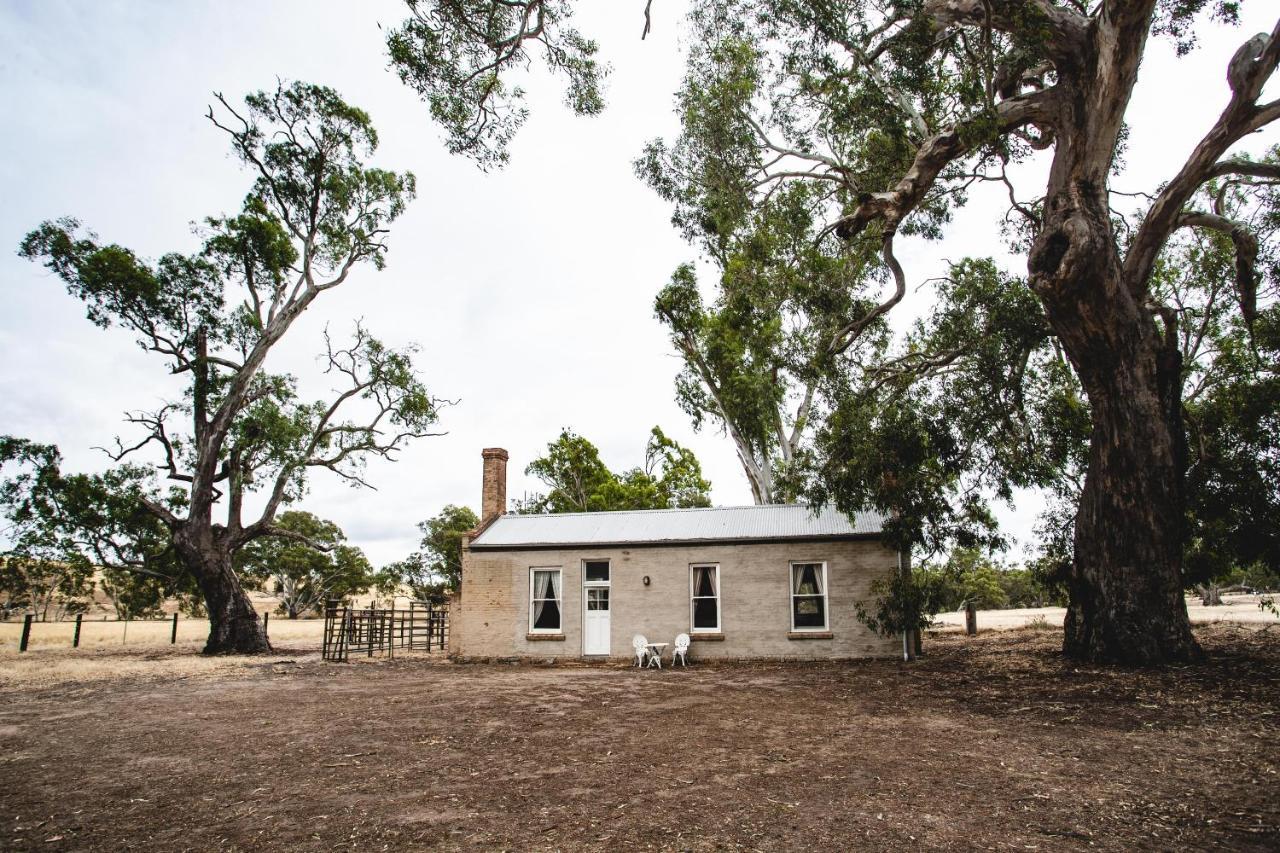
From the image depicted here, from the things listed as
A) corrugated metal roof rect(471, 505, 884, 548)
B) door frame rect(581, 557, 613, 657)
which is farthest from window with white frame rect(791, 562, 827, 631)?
door frame rect(581, 557, 613, 657)

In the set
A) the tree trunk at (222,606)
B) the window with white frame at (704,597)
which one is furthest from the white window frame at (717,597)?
the tree trunk at (222,606)

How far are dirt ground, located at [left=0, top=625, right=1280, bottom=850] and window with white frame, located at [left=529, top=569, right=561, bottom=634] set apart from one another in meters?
5.84

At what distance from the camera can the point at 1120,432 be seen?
11820 mm

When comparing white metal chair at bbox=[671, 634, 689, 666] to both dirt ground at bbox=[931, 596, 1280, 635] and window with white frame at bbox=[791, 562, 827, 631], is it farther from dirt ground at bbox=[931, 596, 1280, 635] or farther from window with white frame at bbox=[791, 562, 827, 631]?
dirt ground at bbox=[931, 596, 1280, 635]

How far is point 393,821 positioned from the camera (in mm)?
5402

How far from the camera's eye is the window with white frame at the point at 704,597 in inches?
683

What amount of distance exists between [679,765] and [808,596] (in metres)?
10.5

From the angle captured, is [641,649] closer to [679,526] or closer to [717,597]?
[717,597]

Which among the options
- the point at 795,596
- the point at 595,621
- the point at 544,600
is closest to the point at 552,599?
the point at 544,600

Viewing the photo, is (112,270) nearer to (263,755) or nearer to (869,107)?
(263,755)

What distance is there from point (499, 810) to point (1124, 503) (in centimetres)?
1072

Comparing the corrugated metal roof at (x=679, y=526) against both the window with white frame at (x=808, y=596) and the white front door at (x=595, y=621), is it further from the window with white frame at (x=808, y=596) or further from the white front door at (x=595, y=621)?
the white front door at (x=595, y=621)

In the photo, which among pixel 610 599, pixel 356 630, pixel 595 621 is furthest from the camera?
pixel 356 630

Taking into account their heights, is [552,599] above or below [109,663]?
above
